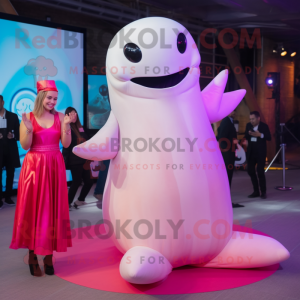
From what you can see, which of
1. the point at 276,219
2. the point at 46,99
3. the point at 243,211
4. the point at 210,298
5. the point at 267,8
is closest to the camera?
the point at 210,298

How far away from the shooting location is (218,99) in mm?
2840

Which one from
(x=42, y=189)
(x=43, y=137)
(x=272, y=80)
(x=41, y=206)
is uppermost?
(x=272, y=80)

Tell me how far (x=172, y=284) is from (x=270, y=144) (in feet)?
26.0

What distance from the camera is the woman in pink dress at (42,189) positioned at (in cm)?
257

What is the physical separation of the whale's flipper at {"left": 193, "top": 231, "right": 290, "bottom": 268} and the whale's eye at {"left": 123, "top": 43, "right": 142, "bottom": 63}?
56.1 inches

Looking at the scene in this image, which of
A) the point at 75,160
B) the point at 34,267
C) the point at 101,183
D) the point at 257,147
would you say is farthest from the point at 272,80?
the point at 34,267

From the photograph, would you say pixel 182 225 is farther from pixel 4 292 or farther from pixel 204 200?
pixel 4 292

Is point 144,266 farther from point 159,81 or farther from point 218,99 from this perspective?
point 218,99

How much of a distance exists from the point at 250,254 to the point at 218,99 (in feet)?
3.71

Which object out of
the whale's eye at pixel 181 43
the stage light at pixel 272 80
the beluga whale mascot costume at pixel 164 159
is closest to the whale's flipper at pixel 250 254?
the beluga whale mascot costume at pixel 164 159

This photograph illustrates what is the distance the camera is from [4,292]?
243cm

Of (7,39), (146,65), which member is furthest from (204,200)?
(7,39)

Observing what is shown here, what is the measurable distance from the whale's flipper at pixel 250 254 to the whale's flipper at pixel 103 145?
1.04 m

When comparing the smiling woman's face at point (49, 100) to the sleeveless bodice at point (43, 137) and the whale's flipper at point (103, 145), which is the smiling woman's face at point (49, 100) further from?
the whale's flipper at point (103, 145)
